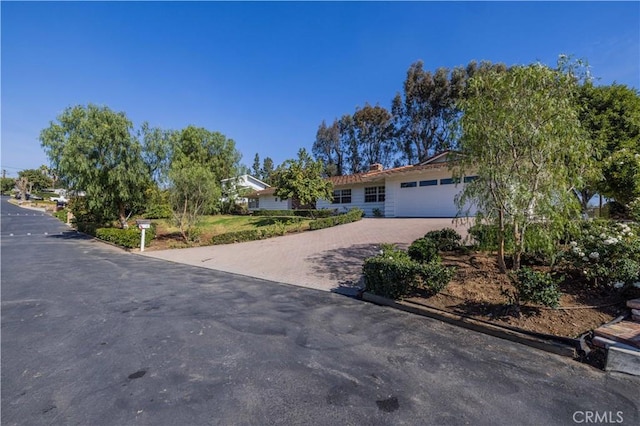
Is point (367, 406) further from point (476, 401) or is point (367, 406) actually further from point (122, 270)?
point (122, 270)

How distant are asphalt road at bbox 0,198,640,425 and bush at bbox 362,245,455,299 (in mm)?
513

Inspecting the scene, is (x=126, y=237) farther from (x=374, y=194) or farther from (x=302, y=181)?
(x=374, y=194)

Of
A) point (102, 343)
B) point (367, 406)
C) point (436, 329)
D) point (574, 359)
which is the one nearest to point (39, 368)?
point (102, 343)

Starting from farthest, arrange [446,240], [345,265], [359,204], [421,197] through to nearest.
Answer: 1. [359,204]
2. [421,197]
3. [345,265]
4. [446,240]

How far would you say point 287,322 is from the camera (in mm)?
4570

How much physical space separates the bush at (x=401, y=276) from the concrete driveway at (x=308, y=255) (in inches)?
34.3

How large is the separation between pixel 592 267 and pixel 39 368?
7729 mm

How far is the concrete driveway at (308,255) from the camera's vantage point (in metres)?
7.62

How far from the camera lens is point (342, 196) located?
24359 mm

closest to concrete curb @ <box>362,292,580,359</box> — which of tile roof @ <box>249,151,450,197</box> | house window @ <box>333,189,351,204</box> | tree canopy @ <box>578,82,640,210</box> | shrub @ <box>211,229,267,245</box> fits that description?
shrub @ <box>211,229,267,245</box>

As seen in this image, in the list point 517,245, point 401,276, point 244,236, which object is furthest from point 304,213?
point 517,245

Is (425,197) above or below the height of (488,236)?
above

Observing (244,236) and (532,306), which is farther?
(244,236)

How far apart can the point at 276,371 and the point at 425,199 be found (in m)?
17.5
